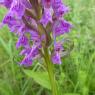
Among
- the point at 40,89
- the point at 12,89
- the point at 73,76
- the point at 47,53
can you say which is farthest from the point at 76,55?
the point at 47,53

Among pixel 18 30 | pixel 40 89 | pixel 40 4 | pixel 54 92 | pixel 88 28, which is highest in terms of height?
pixel 40 4

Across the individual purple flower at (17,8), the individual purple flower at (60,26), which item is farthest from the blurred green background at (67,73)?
the individual purple flower at (17,8)

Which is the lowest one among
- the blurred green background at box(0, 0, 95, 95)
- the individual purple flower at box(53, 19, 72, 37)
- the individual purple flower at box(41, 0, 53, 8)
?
the blurred green background at box(0, 0, 95, 95)

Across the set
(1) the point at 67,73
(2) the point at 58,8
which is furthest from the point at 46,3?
(1) the point at 67,73

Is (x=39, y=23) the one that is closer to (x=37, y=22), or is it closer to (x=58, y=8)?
(x=37, y=22)

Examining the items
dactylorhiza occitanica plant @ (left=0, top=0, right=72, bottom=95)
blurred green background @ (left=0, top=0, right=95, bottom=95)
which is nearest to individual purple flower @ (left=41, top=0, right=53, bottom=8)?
dactylorhiza occitanica plant @ (left=0, top=0, right=72, bottom=95)

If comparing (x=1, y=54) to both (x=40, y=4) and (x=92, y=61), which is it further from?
(x=40, y=4)

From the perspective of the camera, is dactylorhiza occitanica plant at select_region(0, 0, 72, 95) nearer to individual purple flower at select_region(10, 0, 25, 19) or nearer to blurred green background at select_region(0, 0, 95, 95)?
individual purple flower at select_region(10, 0, 25, 19)
